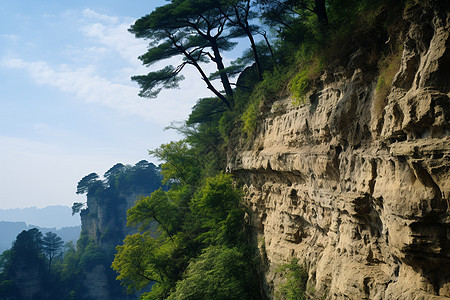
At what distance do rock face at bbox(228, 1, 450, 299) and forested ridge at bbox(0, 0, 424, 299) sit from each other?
30.5 inches

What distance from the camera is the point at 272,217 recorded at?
13859mm

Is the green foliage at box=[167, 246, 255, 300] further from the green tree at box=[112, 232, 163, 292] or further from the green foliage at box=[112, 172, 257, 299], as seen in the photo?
the green tree at box=[112, 232, 163, 292]

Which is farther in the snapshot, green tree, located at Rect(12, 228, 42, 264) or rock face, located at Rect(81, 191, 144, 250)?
rock face, located at Rect(81, 191, 144, 250)

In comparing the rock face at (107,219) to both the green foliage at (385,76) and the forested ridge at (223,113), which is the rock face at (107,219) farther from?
the green foliage at (385,76)

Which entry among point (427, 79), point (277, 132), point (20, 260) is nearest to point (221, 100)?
point (277, 132)

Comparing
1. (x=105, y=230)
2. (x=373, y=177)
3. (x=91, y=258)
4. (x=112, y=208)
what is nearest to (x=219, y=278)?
Result: (x=373, y=177)

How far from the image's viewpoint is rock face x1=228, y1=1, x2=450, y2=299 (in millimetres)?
5508

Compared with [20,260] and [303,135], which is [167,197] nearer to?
[303,135]

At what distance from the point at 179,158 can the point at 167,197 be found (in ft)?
10.8

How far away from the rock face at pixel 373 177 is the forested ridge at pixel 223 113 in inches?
30.5

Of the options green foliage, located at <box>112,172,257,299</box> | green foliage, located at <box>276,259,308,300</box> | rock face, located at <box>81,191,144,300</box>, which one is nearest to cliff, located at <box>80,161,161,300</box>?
rock face, located at <box>81,191,144,300</box>

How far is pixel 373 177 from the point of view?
7.23 metres

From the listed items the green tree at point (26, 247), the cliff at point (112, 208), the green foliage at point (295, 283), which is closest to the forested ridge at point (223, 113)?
the green foliage at point (295, 283)

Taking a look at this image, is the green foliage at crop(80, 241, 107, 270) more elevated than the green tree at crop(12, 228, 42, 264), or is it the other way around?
the green tree at crop(12, 228, 42, 264)
